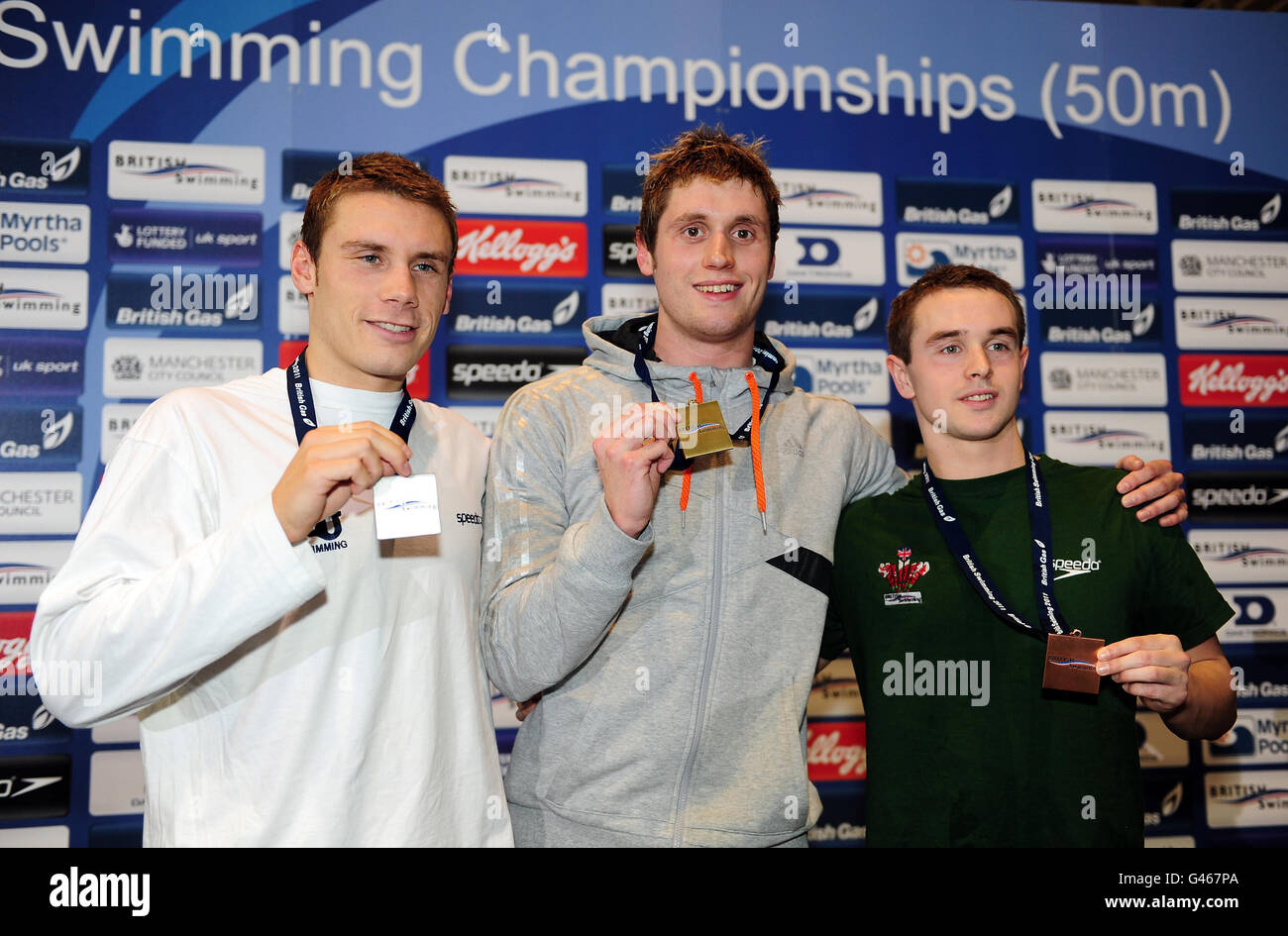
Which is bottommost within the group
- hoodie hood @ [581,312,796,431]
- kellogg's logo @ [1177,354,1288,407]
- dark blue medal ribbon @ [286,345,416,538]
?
dark blue medal ribbon @ [286,345,416,538]

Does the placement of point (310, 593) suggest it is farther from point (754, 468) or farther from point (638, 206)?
point (638, 206)

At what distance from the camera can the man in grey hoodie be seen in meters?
1.85

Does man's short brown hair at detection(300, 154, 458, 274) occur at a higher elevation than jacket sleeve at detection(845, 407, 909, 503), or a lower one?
higher

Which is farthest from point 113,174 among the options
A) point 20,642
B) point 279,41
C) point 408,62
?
point 20,642

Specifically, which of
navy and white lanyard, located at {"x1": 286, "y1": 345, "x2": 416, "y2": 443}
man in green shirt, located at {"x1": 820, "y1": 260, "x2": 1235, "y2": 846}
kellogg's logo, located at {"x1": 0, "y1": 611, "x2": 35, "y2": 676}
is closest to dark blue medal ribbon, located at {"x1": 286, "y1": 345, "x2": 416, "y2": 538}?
navy and white lanyard, located at {"x1": 286, "y1": 345, "x2": 416, "y2": 443}

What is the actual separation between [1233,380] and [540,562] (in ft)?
9.92

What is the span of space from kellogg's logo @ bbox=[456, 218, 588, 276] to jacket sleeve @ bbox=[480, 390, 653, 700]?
129cm

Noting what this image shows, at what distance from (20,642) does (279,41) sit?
6.98ft

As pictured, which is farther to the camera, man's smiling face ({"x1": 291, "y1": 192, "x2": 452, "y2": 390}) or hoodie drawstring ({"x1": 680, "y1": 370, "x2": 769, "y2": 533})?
hoodie drawstring ({"x1": 680, "y1": 370, "x2": 769, "y2": 533})

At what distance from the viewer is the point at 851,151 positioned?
141 inches

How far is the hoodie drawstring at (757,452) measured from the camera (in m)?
2.09

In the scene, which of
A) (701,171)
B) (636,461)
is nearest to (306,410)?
(636,461)

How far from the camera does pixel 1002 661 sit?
2055mm

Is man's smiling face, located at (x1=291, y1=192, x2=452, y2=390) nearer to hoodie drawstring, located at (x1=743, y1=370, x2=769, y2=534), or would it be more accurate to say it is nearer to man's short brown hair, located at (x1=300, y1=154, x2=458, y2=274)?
man's short brown hair, located at (x1=300, y1=154, x2=458, y2=274)
